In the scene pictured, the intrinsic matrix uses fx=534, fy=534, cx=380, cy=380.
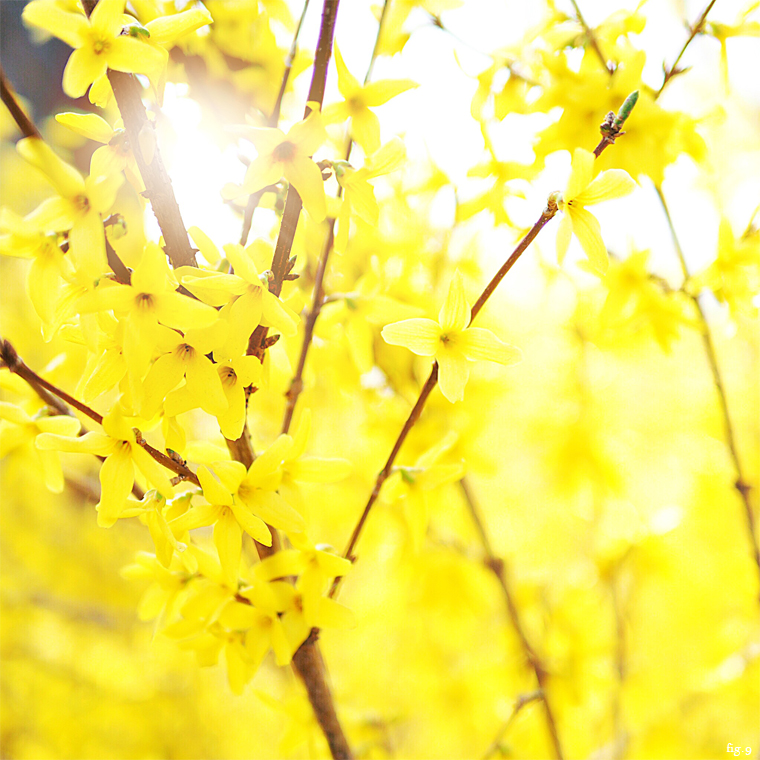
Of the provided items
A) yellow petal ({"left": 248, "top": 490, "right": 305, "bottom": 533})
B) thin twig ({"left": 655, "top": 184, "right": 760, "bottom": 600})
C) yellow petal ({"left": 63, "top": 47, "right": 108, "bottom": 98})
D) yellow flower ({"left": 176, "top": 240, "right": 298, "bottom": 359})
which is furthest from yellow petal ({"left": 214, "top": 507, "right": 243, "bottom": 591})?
thin twig ({"left": 655, "top": 184, "right": 760, "bottom": 600})

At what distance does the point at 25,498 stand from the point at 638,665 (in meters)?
2.23

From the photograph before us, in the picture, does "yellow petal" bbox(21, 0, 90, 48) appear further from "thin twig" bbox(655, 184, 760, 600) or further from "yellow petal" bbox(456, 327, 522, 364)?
"thin twig" bbox(655, 184, 760, 600)

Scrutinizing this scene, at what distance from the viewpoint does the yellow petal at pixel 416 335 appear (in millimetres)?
472

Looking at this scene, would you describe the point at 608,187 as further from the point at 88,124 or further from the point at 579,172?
the point at 88,124

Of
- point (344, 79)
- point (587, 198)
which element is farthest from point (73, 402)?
point (587, 198)

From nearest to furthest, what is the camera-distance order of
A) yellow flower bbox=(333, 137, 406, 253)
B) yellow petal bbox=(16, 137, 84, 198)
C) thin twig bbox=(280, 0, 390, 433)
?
yellow petal bbox=(16, 137, 84, 198) → yellow flower bbox=(333, 137, 406, 253) → thin twig bbox=(280, 0, 390, 433)

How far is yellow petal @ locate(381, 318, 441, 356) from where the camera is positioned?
0.47 meters

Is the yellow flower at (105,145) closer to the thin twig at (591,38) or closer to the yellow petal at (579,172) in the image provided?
the yellow petal at (579,172)

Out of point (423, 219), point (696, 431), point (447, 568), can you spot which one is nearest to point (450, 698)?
point (447, 568)

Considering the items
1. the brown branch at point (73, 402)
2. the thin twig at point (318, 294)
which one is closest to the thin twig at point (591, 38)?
the thin twig at point (318, 294)

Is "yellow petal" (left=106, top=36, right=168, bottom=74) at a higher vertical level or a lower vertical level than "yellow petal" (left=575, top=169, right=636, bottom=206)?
higher

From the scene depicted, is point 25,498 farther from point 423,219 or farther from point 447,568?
point 423,219

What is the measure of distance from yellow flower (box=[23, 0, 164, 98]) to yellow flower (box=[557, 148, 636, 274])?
1.11 ft

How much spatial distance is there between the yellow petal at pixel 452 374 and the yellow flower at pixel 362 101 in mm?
231
